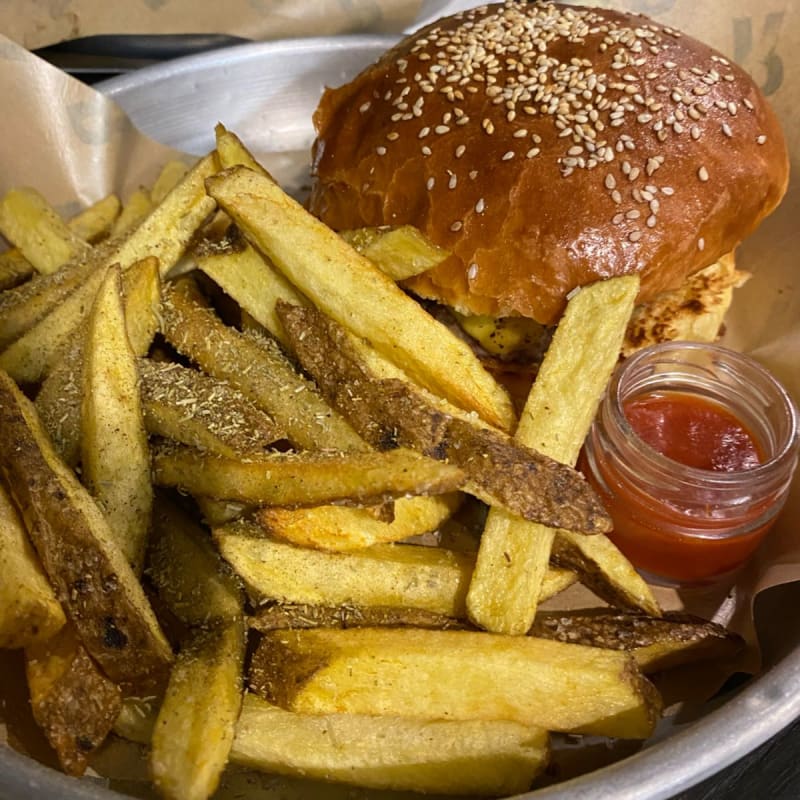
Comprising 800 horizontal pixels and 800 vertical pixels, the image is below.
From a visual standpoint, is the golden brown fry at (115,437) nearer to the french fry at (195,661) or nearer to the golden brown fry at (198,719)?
the french fry at (195,661)

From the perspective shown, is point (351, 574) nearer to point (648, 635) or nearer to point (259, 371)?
point (259, 371)

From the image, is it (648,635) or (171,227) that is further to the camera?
(171,227)

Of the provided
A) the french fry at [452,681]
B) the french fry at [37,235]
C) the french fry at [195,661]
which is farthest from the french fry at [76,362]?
the french fry at [452,681]

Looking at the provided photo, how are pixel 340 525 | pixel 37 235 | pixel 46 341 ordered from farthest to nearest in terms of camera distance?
pixel 37 235, pixel 46 341, pixel 340 525

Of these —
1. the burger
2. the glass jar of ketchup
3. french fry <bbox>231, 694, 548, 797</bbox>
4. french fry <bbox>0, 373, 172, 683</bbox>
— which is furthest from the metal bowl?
french fry <bbox>231, 694, 548, 797</bbox>

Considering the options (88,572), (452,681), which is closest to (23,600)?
(88,572)

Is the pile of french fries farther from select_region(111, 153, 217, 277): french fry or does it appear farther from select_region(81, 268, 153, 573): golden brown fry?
select_region(111, 153, 217, 277): french fry
